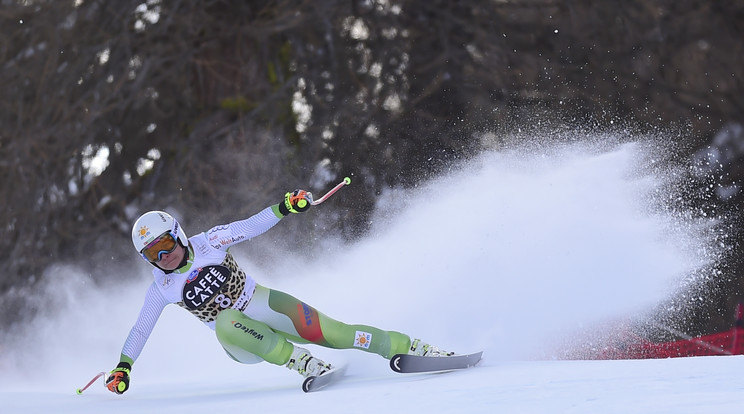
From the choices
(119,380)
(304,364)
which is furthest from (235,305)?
(119,380)

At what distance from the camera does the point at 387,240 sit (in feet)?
21.4

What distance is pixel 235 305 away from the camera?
14.2 feet

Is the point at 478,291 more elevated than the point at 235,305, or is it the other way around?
the point at 478,291

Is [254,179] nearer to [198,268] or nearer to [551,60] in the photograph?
[551,60]

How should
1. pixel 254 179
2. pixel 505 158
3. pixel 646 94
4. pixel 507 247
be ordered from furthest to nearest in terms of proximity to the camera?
pixel 254 179, pixel 646 94, pixel 505 158, pixel 507 247

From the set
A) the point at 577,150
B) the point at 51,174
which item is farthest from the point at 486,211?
the point at 51,174

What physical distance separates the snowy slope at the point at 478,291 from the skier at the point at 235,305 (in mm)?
191

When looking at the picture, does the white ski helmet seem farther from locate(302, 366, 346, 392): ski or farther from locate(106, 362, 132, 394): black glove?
locate(302, 366, 346, 392): ski

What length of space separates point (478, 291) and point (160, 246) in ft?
7.63

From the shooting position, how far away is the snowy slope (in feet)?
12.7

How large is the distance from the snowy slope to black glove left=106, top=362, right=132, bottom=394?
179mm

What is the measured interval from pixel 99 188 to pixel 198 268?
7.33 metres

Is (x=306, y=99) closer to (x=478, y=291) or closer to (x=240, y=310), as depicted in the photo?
(x=478, y=291)

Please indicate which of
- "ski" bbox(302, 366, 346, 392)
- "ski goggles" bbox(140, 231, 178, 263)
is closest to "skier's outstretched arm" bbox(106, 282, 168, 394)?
"ski goggles" bbox(140, 231, 178, 263)
